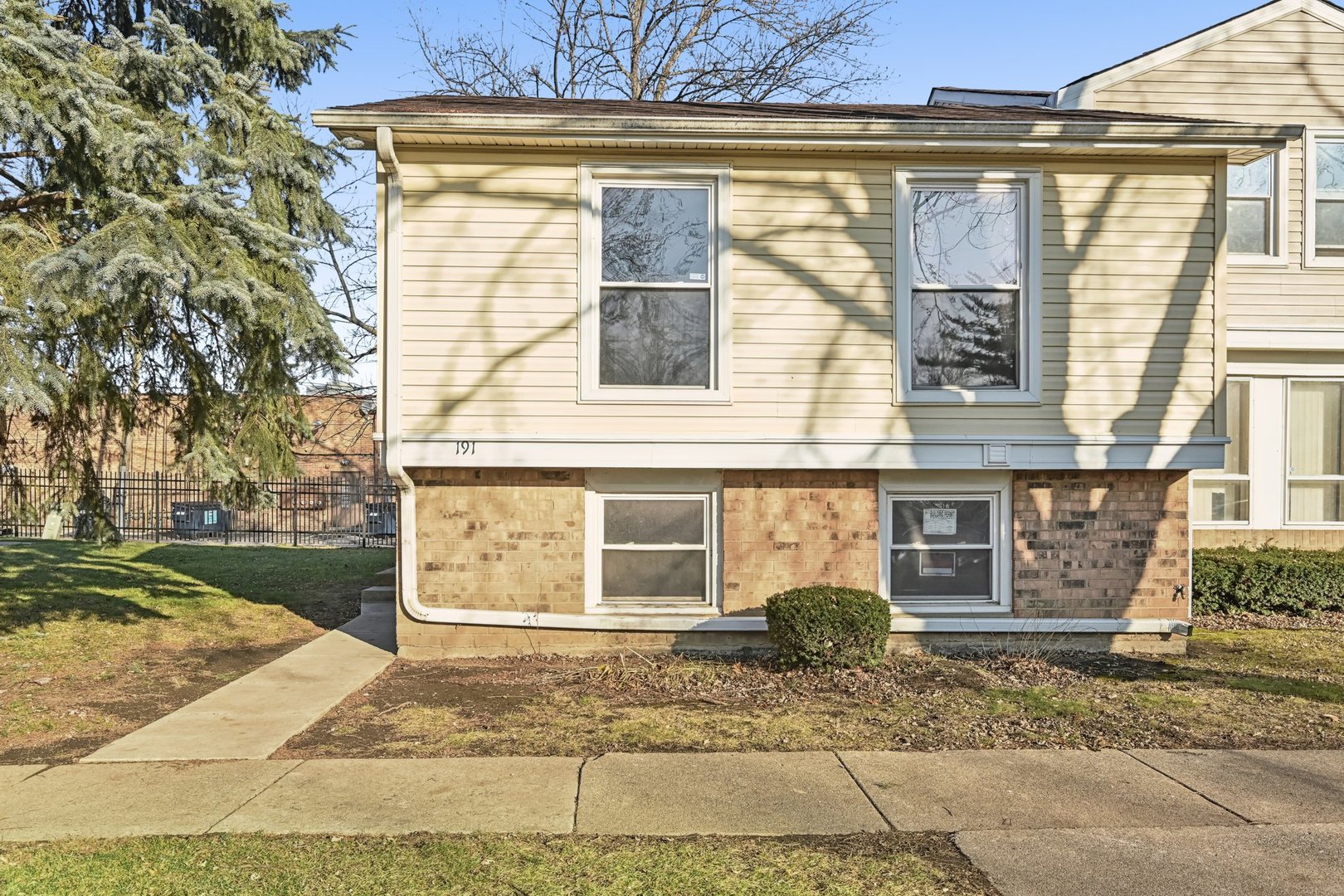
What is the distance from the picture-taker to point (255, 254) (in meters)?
8.01

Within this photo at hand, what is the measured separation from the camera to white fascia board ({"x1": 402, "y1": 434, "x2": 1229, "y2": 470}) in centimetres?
836

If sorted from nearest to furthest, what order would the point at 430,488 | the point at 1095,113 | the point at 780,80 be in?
the point at 430,488, the point at 1095,113, the point at 780,80

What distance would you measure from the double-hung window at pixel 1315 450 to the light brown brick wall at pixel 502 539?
29.9ft

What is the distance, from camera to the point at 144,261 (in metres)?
6.57

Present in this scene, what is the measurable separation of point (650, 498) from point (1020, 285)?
3.92m

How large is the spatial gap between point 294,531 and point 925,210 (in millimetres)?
18435

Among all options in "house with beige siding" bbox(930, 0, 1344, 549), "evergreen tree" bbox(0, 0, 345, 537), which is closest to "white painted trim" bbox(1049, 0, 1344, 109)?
"house with beige siding" bbox(930, 0, 1344, 549)

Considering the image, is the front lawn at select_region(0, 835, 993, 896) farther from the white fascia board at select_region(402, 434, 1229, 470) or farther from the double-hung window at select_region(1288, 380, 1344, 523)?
the double-hung window at select_region(1288, 380, 1344, 523)

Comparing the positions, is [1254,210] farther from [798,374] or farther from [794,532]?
[794,532]

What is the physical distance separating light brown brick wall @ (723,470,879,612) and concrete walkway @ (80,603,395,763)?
3.35 m

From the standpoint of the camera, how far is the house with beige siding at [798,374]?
8438 mm

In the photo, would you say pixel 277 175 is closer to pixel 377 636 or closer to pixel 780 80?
pixel 377 636

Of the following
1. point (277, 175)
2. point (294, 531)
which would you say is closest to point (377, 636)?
point (277, 175)

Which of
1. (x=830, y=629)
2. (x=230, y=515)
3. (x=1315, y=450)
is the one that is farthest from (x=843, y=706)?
(x=230, y=515)
